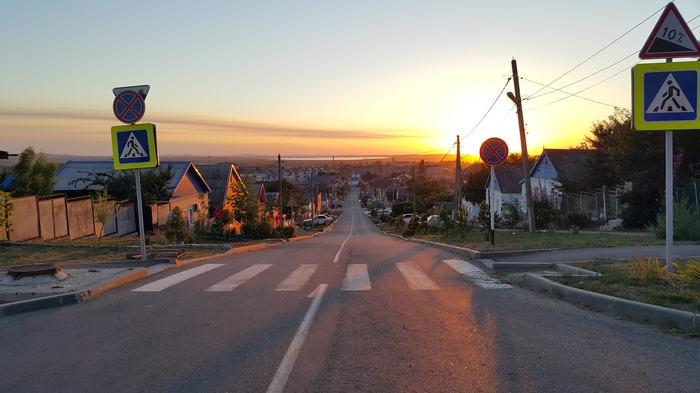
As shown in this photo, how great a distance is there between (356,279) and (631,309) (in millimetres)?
4520

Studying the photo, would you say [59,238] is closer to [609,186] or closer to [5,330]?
[5,330]

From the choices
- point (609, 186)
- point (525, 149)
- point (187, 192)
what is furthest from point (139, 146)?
point (609, 186)

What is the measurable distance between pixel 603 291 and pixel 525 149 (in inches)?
588

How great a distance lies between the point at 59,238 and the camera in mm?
19719

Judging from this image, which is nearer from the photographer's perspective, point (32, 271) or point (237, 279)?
point (32, 271)

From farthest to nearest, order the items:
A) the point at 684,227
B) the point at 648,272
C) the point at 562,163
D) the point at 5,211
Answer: the point at 562,163 < the point at 684,227 < the point at 5,211 < the point at 648,272

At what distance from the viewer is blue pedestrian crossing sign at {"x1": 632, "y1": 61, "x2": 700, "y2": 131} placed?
7309mm

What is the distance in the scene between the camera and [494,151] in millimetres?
13453

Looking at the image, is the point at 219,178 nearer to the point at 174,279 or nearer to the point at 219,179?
the point at 219,179

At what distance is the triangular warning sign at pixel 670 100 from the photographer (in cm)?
735

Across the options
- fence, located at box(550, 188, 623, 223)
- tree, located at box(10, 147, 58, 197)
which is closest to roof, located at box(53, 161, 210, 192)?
tree, located at box(10, 147, 58, 197)

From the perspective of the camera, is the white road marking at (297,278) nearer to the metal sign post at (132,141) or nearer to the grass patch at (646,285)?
the metal sign post at (132,141)

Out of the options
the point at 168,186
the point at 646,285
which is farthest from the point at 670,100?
the point at 168,186

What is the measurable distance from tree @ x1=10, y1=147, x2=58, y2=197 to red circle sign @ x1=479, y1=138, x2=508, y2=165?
20.3 meters
